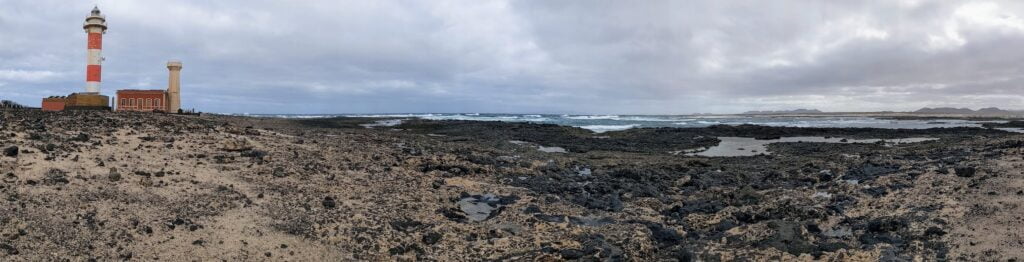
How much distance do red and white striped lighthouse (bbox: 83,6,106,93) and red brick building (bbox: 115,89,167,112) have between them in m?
1.34

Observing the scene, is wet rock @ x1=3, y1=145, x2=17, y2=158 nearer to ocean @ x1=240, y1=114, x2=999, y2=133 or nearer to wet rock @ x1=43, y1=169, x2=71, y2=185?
wet rock @ x1=43, y1=169, x2=71, y2=185

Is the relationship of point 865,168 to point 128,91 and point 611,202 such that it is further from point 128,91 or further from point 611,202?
point 128,91

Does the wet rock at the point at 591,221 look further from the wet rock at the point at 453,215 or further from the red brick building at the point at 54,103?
the red brick building at the point at 54,103

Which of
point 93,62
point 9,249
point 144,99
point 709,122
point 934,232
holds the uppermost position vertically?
point 93,62

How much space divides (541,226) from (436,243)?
5.49 ft

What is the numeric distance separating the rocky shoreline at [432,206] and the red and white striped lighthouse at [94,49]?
579 inches

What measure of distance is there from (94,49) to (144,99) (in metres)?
2.86

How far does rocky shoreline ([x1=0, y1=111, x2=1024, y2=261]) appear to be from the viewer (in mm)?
7160

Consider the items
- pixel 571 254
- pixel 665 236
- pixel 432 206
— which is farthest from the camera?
pixel 432 206

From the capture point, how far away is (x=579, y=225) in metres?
8.98

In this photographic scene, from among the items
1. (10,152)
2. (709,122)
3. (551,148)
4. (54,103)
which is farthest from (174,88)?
(709,122)

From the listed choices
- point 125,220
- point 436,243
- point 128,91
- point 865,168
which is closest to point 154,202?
point 125,220

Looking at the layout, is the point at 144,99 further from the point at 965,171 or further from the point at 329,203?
the point at 965,171

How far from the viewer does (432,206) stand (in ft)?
31.7
